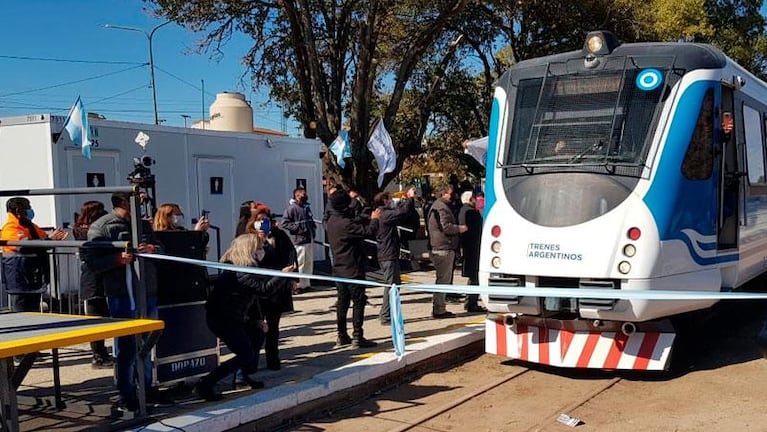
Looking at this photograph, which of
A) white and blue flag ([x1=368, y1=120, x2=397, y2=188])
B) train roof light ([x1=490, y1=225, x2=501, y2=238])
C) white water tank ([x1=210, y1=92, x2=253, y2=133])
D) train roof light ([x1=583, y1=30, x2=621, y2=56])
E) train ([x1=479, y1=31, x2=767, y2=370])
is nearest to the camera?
train ([x1=479, y1=31, x2=767, y2=370])

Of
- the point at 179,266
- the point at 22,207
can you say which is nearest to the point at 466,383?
the point at 179,266

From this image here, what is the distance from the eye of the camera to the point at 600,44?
24.3 ft

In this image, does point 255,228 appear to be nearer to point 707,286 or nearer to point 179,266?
point 179,266

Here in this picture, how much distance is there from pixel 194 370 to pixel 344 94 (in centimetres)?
1592

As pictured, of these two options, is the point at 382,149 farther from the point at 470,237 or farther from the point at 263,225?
the point at 263,225

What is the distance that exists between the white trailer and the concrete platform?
9.84 ft

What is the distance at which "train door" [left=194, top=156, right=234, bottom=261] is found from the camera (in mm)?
12766

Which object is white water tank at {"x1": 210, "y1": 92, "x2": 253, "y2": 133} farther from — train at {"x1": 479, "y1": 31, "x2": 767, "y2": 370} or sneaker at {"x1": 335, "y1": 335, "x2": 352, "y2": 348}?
train at {"x1": 479, "y1": 31, "x2": 767, "y2": 370}

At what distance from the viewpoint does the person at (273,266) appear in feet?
22.6

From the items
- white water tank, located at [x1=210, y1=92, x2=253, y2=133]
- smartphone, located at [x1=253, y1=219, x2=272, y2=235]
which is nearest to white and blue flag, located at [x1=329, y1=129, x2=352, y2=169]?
white water tank, located at [x1=210, y1=92, x2=253, y2=133]

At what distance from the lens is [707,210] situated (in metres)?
7.06

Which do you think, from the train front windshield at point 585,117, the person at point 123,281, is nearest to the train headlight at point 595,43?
the train front windshield at point 585,117

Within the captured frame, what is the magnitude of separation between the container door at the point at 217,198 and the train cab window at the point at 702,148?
8.00 metres

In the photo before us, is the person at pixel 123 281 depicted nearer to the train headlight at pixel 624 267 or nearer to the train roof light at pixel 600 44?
the train headlight at pixel 624 267
